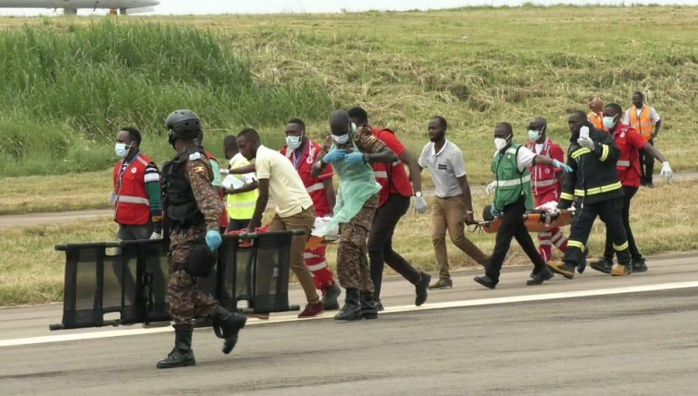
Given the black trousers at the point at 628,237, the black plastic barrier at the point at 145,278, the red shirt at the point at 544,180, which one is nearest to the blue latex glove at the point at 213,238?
the black plastic barrier at the point at 145,278

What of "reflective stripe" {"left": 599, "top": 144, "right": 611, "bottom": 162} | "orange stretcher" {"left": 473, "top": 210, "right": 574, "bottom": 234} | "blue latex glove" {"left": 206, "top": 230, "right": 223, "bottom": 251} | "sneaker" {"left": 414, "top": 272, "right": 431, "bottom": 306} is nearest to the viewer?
"blue latex glove" {"left": 206, "top": 230, "right": 223, "bottom": 251}

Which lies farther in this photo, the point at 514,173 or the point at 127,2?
the point at 127,2

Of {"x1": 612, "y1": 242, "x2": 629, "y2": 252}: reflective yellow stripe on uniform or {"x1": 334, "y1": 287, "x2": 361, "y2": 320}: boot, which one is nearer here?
{"x1": 334, "y1": 287, "x2": 361, "y2": 320}: boot

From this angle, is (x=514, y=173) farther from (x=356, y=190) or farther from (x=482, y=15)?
(x=482, y=15)

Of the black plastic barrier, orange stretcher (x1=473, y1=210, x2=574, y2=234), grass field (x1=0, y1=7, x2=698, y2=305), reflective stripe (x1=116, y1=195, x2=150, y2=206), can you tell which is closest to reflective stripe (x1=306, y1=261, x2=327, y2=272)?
reflective stripe (x1=116, y1=195, x2=150, y2=206)

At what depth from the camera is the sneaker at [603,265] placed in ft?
53.3

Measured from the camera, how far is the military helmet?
1048 cm

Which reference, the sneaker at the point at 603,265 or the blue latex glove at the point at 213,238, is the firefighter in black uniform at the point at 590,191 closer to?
the sneaker at the point at 603,265

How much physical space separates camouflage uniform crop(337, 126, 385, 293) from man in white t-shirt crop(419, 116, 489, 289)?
2234 mm

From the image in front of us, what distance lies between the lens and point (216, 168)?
14.0m

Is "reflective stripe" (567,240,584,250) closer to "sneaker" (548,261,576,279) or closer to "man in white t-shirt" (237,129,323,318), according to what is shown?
"sneaker" (548,261,576,279)

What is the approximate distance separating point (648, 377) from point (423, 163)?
20.9 ft

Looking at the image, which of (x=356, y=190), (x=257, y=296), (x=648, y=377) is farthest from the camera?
(x=356, y=190)

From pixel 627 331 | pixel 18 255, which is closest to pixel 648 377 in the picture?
pixel 627 331
